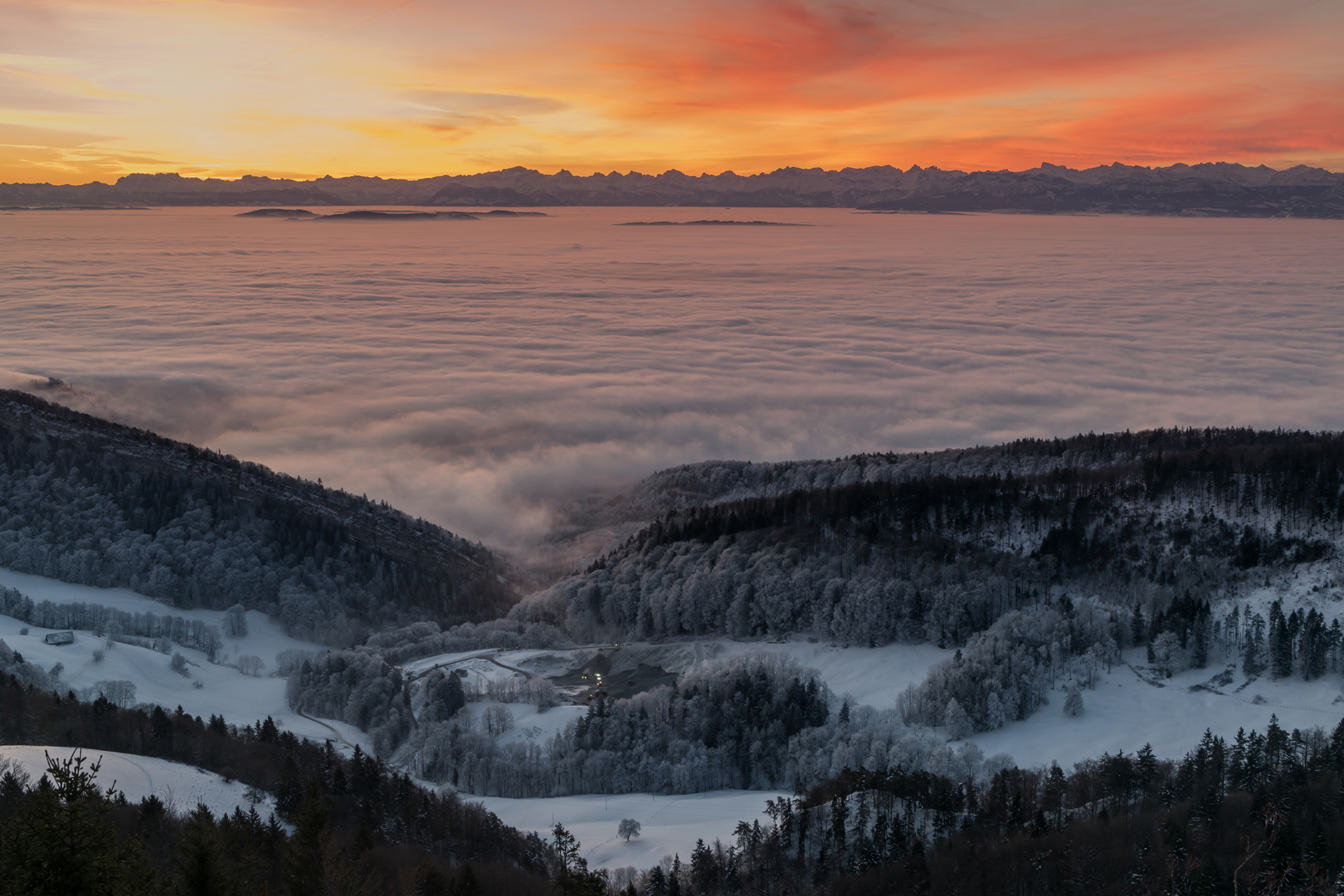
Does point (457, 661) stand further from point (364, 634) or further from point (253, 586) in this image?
point (253, 586)

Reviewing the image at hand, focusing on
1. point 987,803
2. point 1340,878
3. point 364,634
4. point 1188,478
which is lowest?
point 364,634

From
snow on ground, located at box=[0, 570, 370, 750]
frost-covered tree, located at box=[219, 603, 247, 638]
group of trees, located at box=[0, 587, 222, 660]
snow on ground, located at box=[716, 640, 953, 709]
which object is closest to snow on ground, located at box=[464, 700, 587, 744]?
snow on ground, located at box=[0, 570, 370, 750]

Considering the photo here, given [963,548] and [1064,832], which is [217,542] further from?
[1064,832]

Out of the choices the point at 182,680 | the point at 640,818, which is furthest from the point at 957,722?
the point at 182,680

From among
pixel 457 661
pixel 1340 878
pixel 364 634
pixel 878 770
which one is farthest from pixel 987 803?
pixel 364 634

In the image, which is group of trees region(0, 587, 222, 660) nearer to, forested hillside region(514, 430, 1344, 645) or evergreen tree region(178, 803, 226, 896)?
forested hillside region(514, 430, 1344, 645)
